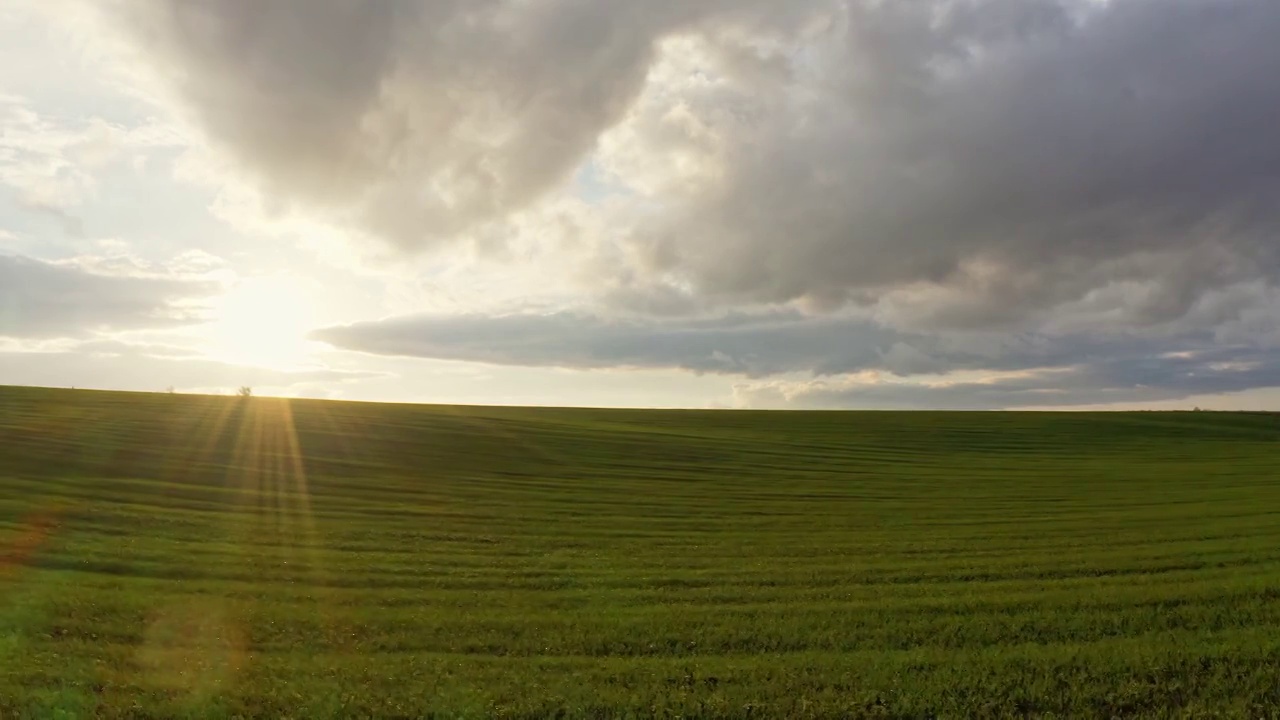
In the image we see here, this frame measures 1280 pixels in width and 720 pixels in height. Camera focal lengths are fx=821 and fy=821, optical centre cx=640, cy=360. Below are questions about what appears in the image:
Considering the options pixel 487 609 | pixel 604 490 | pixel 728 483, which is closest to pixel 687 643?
pixel 487 609

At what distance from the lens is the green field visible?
12234 mm

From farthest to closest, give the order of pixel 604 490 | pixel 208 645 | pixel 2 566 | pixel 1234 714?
pixel 604 490 < pixel 2 566 < pixel 208 645 < pixel 1234 714

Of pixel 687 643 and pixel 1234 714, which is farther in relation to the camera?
pixel 687 643

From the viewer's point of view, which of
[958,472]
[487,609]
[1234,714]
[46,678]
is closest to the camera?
[1234,714]

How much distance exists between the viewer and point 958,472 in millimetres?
57125

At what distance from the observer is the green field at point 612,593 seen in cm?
1223

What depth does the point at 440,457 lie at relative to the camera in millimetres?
57438

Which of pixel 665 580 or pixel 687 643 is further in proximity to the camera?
pixel 665 580

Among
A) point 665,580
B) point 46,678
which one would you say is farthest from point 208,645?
point 665,580

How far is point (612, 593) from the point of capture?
1944 centimetres

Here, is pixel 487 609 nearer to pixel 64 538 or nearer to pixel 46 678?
pixel 46 678

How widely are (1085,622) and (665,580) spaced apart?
9.44 m

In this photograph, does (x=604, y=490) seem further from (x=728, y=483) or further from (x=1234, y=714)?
(x=1234, y=714)

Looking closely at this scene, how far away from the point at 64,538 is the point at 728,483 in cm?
3361
